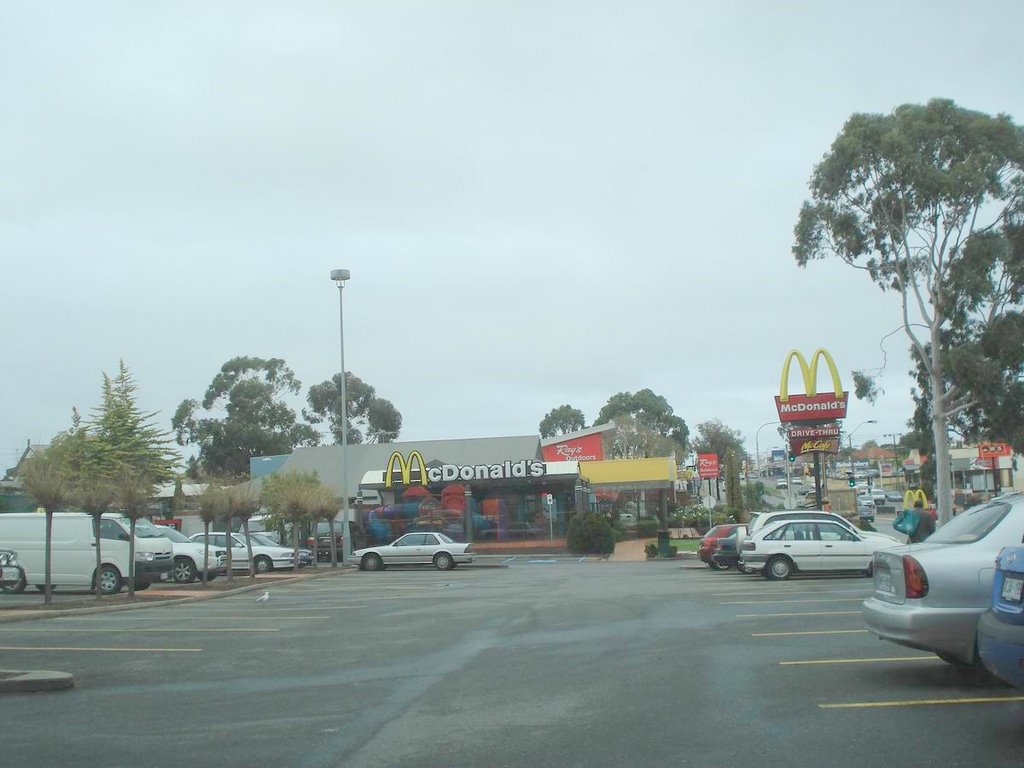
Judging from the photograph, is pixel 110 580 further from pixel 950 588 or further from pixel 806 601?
pixel 950 588

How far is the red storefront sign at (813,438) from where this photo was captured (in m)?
41.8

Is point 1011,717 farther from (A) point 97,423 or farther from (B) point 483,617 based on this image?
(A) point 97,423

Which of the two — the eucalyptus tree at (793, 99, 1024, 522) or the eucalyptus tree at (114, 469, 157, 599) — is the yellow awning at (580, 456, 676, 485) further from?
the eucalyptus tree at (114, 469, 157, 599)

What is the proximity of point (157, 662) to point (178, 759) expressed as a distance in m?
5.68

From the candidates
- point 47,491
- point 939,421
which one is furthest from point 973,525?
point 939,421

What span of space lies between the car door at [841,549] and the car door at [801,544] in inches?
6.6

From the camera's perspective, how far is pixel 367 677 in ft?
36.5

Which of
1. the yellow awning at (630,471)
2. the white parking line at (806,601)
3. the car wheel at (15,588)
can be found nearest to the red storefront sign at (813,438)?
the yellow awning at (630,471)

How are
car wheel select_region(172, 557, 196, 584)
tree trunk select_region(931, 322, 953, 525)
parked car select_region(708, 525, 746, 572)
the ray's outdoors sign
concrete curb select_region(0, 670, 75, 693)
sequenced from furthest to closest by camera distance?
the ray's outdoors sign < tree trunk select_region(931, 322, 953, 525) < car wheel select_region(172, 557, 196, 584) < parked car select_region(708, 525, 746, 572) < concrete curb select_region(0, 670, 75, 693)

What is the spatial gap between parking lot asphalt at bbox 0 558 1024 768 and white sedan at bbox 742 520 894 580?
21.6 feet

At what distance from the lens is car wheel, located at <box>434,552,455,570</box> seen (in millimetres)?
36938

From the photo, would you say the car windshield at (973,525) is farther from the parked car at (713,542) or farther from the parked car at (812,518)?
the parked car at (713,542)

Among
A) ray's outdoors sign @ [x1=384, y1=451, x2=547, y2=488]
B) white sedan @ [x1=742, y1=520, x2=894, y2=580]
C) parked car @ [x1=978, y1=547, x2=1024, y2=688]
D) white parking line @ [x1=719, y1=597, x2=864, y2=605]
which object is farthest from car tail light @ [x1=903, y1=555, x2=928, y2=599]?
ray's outdoors sign @ [x1=384, y1=451, x2=547, y2=488]

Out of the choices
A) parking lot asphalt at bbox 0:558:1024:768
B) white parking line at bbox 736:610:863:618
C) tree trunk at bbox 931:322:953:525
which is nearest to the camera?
parking lot asphalt at bbox 0:558:1024:768
